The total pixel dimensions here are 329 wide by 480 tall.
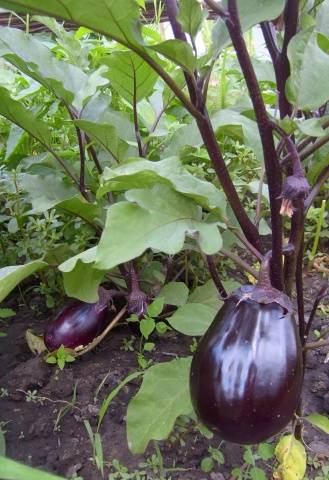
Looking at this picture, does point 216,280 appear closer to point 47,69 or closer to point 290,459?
point 290,459

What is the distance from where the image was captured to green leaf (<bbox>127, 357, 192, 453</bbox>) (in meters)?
0.68

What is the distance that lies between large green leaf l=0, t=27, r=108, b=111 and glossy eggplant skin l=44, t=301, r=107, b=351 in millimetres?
347

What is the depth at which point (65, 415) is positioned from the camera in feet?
2.78

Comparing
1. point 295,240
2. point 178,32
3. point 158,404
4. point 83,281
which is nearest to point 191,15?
point 178,32

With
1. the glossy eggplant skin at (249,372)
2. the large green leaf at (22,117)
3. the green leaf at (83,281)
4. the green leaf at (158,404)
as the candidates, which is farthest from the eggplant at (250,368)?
the large green leaf at (22,117)

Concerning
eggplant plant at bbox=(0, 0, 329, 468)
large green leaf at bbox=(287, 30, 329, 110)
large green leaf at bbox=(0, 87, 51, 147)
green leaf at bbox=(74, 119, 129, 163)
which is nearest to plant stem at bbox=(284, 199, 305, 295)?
eggplant plant at bbox=(0, 0, 329, 468)

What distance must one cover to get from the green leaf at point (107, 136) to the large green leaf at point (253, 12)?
0.23m

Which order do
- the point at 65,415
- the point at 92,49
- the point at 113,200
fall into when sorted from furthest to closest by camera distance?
the point at 92,49
the point at 113,200
the point at 65,415

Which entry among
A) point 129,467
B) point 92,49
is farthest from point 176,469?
point 92,49

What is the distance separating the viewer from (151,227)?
1.83ft

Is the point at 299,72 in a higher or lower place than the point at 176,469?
higher

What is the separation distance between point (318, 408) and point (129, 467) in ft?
1.07

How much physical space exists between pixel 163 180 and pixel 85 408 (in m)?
0.45

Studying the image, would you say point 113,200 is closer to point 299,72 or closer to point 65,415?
point 65,415
